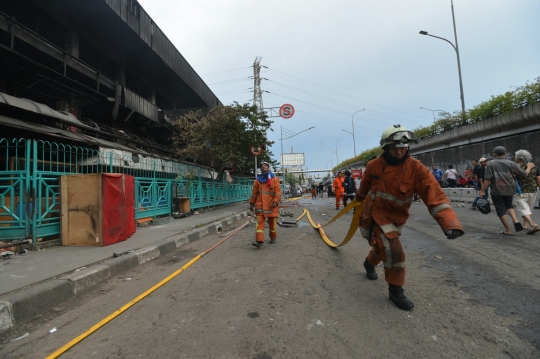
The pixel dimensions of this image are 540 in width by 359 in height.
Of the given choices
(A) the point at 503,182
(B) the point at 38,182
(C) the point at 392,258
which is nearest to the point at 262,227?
(C) the point at 392,258

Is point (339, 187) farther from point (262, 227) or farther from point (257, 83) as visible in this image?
point (257, 83)

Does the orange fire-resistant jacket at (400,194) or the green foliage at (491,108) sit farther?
the green foliage at (491,108)

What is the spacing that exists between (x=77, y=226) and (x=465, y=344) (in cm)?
605

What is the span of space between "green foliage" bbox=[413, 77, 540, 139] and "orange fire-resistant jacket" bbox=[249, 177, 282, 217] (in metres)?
5.93

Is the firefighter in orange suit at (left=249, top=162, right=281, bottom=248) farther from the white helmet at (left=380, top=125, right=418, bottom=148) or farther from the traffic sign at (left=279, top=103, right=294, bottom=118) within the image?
the traffic sign at (left=279, top=103, right=294, bottom=118)

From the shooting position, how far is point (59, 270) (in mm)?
3900

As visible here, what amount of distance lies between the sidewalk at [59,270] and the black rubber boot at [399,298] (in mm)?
3552

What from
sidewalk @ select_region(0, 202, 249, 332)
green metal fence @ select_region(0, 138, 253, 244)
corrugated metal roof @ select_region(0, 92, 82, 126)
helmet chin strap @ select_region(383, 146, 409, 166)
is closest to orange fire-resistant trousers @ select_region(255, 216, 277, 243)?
sidewalk @ select_region(0, 202, 249, 332)

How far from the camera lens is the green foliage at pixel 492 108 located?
508 inches

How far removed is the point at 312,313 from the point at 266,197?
3.31m

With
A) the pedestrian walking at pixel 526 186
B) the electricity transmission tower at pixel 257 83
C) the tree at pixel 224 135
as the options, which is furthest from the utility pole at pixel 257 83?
the pedestrian walking at pixel 526 186

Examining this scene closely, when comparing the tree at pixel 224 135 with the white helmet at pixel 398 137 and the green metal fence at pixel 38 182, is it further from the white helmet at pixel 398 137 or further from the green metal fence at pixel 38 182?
the white helmet at pixel 398 137

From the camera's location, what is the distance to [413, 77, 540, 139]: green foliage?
12.9 meters

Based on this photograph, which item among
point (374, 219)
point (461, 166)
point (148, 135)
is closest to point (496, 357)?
point (374, 219)
